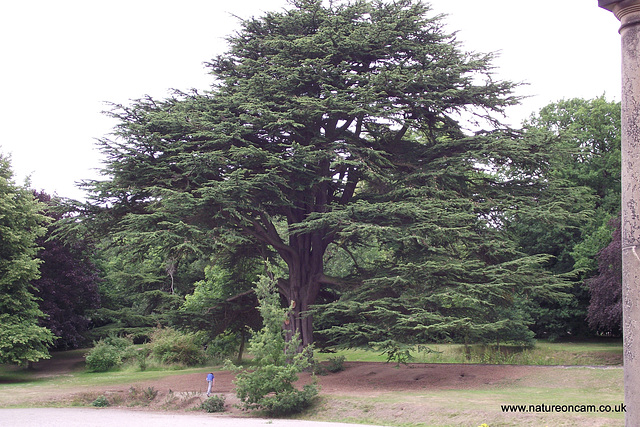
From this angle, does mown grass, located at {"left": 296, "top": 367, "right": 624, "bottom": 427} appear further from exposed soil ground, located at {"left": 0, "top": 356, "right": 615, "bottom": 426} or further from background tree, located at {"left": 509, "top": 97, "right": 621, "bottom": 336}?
background tree, located at {"left": 509, "top": 97, "right": 621, "bottom": 336}

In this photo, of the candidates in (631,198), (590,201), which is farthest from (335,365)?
(590,201)

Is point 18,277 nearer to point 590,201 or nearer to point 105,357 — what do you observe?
point 105,357

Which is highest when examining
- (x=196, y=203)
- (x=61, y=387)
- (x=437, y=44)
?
(x=437, y=44)

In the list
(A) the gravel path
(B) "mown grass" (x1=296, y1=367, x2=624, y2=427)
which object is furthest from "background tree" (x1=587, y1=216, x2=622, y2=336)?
(A) the gravel path

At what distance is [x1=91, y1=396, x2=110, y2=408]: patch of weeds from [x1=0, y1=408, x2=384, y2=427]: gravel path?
1.07 meters

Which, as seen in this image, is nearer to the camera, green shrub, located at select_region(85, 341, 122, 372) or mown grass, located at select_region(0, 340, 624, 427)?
mown grass, located at select_region(0, 340, 624, 427)

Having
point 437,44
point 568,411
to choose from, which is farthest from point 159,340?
point 568,411

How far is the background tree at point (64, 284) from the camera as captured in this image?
96.7 ft

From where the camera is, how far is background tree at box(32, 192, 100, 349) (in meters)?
29.5

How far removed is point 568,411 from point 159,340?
21.9 meters

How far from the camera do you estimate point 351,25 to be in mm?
20688

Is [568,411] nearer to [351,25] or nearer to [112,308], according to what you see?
[351,25]

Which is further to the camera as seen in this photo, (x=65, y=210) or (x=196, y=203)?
(x=65, y=210)

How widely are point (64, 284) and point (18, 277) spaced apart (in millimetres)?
6929
